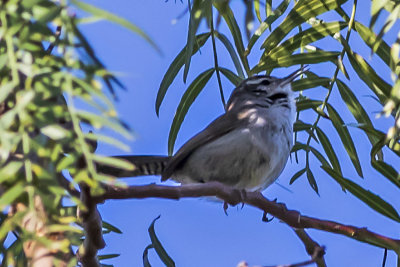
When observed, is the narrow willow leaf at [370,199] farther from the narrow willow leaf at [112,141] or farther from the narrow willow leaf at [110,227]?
the narrow willow leaf at [112,141]

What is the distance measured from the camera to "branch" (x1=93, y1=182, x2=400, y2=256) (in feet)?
5.37

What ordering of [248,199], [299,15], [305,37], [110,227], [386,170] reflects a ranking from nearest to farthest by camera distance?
[386,170]
[248,199]
[110,227]
[299,15]
[305,37]

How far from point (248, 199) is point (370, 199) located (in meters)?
0.38

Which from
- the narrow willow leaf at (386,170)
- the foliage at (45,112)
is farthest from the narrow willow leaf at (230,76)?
the foliage at (45,112)

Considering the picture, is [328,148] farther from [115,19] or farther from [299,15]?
[115,19]

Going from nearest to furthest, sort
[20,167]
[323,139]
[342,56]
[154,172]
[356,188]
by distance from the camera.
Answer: [20,167], [356,188], [342,56], [323,139], [154,172]

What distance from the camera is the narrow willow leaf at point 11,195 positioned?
2.82 ft

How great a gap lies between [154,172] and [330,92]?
1.28 m

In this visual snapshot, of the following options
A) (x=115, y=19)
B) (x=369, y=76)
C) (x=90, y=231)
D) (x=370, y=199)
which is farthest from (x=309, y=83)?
(x=115, y=19)

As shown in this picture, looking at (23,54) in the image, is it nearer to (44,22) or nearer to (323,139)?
(44,22)

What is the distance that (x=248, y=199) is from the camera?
231cm

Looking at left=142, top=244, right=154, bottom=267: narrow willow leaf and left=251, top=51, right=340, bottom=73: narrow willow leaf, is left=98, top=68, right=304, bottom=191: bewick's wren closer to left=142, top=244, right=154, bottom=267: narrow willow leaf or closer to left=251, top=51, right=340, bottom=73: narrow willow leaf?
left=251, top=51, right=340, bottom=73: narrow willow leaf

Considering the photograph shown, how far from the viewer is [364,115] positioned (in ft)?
9.55

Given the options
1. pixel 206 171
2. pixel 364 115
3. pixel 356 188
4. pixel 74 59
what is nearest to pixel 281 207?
pixel 356 188
